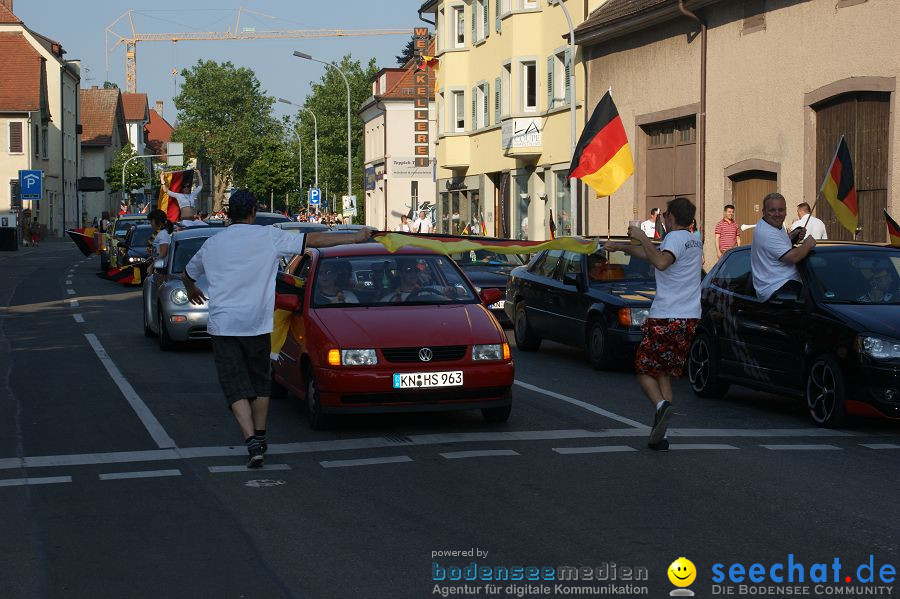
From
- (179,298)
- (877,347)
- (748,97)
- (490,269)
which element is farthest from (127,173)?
(877,347)

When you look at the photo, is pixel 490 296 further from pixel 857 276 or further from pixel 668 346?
pixel 857 276

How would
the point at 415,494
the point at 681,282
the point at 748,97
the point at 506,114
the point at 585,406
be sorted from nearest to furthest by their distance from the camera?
the point at 415,494 < the point at 681,282 < the point at 585,406 < the point at 748,97 < the point at 506,114

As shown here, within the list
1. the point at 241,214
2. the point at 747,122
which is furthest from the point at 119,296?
the point at 241,214

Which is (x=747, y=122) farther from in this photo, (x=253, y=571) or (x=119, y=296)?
(x=253, y=571)

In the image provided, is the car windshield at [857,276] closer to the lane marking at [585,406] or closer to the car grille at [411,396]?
the lane marking at [585,406]

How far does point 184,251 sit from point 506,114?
24.0m

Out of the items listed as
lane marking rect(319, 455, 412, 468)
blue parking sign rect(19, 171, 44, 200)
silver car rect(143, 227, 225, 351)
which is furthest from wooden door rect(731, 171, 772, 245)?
blue parking sign rect(19, 171, 44, 200)

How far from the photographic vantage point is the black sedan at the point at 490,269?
22.0m

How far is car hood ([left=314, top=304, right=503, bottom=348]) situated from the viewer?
1035 centimetres

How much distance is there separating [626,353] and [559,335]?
183 centimetres

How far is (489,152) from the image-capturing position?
4616 centimetres

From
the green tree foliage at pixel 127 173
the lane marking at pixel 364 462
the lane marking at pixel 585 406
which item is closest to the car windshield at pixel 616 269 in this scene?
the lane marking at pixel 585 406

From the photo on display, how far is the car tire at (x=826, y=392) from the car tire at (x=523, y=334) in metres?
6.82

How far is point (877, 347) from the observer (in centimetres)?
1051
